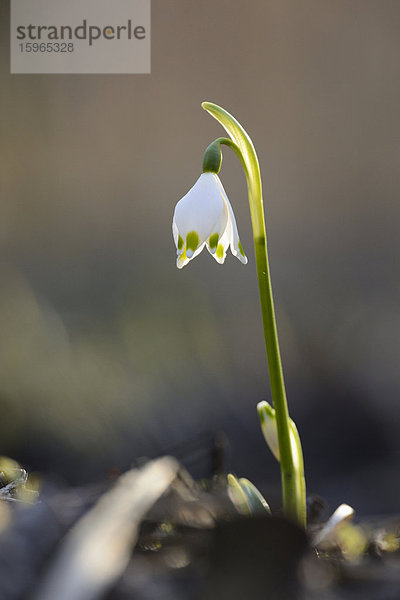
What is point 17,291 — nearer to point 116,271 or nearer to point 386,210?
point 116,271

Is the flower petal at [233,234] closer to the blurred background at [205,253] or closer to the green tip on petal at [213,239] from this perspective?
the green tip on petal at [213,239]

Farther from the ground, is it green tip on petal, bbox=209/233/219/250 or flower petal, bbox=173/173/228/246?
flower petal, bbox=173/173/228/246

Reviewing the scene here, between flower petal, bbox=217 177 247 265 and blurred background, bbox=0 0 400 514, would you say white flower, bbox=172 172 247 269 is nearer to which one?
flower petal, bbox=217 177 247 265

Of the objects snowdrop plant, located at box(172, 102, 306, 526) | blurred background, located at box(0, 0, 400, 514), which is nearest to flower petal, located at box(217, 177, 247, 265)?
snowdrop plant, located at box(172, 102, 306, 526)

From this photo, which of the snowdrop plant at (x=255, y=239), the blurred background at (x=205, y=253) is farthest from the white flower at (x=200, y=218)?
the blurred background at (x=205, y=253)

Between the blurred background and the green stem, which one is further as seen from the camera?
the blurred background

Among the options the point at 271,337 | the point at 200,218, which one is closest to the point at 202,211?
the point at 200,218
